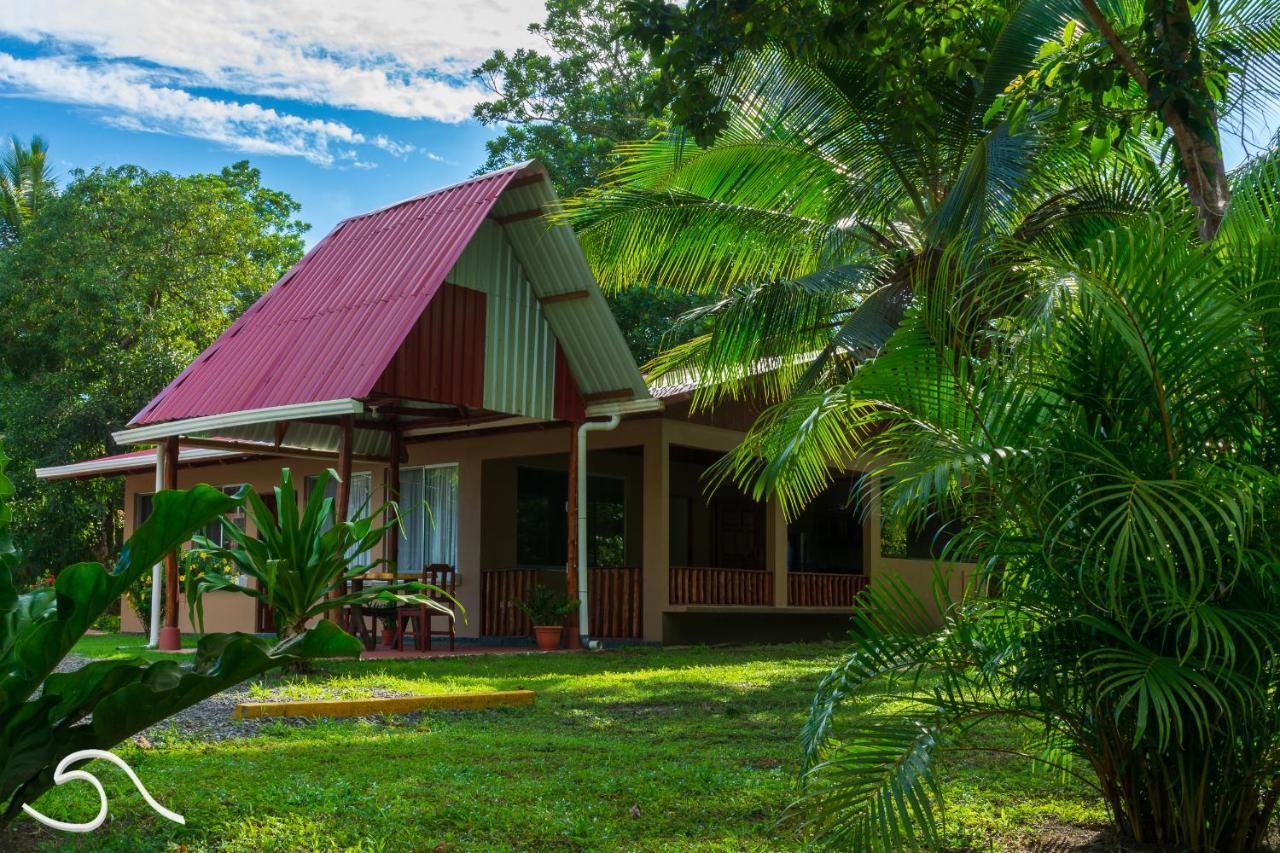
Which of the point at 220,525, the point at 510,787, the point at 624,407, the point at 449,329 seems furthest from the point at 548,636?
the point at 510,787

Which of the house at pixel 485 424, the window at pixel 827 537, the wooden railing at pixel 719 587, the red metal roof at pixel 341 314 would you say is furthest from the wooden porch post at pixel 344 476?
the window at pixel 827 537

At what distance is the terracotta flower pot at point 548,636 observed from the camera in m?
14.6

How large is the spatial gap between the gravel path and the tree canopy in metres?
20.4

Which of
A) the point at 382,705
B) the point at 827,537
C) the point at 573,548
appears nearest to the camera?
the point at 382,705

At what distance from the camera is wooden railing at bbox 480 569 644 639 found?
1642cm

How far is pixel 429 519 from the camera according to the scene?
17453 millimetres

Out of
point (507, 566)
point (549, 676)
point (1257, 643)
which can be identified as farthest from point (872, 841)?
point (507, 566)

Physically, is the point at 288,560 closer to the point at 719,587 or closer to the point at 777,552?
the point at 719,587

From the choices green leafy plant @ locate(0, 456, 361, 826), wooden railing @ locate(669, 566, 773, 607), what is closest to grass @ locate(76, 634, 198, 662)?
wooden railing @ locate(669, 566, 773, 607)

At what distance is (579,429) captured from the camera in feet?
48.4

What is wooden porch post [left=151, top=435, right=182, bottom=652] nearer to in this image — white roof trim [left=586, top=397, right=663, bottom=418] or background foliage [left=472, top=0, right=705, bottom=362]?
white roof trim [left=586, top=397, right=663, bottom=418]

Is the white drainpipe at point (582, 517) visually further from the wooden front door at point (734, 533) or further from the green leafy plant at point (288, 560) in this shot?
the wooden front door at point (734, 533)

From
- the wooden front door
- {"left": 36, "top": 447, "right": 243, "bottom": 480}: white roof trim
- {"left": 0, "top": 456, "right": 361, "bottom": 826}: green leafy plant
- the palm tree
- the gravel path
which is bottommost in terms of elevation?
the gravel path

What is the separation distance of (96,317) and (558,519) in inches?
571
